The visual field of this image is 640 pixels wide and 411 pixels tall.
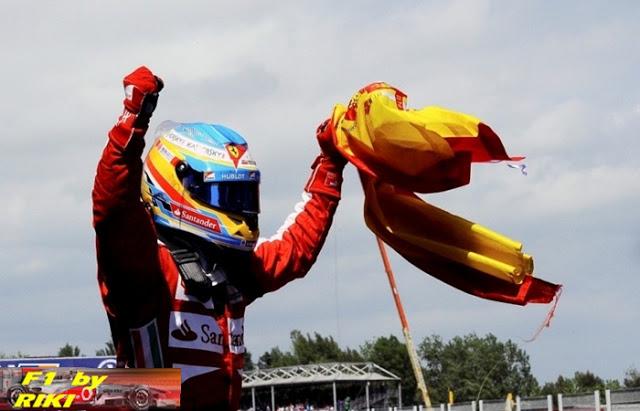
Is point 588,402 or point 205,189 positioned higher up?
point 205,189

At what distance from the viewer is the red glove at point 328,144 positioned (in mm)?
8969

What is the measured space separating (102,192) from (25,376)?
1.24 meters

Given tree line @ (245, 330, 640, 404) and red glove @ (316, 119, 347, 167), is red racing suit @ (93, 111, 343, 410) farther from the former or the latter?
tree line @ (245, 330, 640, 404)

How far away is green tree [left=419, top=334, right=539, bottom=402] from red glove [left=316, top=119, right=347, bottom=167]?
36.3m

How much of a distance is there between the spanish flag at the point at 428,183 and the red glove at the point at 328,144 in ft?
0.47

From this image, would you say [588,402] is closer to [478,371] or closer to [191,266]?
[191,266]

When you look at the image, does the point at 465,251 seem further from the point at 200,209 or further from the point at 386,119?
the point at 200,209

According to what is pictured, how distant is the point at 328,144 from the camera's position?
29.7ft

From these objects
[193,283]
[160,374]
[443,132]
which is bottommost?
[160,374]

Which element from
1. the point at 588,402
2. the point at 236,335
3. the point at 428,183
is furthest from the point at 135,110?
the point at 588,402

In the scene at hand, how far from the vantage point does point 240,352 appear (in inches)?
316

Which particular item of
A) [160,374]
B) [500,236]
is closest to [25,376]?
[160,374]

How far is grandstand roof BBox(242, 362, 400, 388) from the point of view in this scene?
3409 centimetres

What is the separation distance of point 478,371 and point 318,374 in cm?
983
